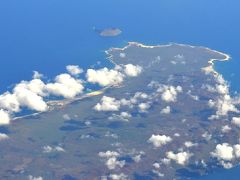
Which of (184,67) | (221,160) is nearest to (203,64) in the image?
(184,67)

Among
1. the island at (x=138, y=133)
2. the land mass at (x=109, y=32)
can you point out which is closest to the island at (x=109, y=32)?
the land mass at (x=109, y=32)

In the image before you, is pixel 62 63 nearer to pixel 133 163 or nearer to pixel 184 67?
pixel 184 67

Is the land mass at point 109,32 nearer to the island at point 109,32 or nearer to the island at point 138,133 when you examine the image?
the island at point 109,32

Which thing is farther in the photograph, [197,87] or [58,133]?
[197,87]

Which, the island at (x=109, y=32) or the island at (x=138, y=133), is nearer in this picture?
the island at (x=138, y=133)

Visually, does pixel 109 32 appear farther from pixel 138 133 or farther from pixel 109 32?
pixel 138 133

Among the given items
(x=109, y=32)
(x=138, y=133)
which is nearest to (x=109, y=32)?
(x=109, y=32)

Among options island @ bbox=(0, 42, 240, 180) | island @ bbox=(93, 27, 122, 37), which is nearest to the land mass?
island @ bbox=(93, 27, 122, 37)

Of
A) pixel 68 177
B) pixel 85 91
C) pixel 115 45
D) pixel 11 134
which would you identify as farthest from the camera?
pixel 115 45

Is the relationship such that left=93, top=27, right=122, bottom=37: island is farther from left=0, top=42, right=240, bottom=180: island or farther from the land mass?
left=0, top=42, right=240, bottom=180: island
